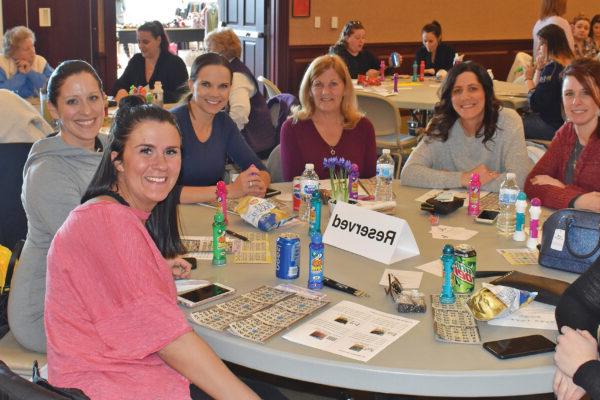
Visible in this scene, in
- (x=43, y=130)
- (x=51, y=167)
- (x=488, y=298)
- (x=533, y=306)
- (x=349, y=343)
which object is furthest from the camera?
(x=43, y=130)

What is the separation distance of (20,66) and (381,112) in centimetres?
277

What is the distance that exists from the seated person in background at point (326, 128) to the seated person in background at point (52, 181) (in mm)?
1185

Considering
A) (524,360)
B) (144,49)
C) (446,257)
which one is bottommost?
(524,360)

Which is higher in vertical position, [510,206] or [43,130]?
[43,130]

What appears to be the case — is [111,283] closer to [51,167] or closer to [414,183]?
[51,167]

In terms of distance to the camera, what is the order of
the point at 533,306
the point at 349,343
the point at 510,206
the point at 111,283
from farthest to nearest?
the point at 510,206 < the point at 533,306 < the point at 349,343 < the point at 111,283

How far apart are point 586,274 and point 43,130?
95.8 inches

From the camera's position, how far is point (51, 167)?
254 centimetres

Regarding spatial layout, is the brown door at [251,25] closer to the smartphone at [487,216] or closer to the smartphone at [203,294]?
the smartphone at [487,216]

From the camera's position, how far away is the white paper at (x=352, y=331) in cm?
191

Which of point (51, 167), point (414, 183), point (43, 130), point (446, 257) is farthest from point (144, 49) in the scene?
point (446, 257)

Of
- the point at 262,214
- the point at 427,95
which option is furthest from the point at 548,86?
the point at 262,214

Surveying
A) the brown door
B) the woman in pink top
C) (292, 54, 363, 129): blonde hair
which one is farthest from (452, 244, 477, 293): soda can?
the brown door

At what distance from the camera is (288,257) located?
7.70 ft
